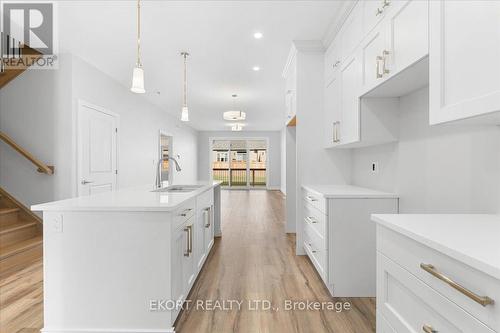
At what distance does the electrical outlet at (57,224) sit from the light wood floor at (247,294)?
73cm

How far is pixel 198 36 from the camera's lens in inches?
124

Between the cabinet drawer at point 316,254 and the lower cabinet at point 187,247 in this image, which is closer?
the lower cabinet at point 187,247

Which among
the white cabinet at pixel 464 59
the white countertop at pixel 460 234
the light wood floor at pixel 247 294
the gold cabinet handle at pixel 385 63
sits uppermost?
the gold cabinet handle at pixel 385 63

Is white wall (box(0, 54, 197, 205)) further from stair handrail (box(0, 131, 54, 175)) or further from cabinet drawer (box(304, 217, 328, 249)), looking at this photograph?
cabinet drawer (box(304, 217, 328, 249))

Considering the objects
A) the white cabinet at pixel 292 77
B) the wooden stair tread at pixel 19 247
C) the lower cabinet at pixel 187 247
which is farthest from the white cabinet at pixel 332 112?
the wooden stair tread at pixel 19 247

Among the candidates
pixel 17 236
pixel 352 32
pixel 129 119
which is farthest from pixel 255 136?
pixel 352 32

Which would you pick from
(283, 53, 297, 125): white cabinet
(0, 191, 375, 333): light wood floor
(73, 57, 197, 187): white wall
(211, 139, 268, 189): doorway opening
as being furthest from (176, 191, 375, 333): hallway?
(211, 139, 268, 189): doorway opening

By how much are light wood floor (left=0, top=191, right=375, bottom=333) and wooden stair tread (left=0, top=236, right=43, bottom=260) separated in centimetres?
24

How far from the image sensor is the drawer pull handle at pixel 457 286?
0.71 metres

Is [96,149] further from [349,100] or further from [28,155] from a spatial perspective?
[349,100]

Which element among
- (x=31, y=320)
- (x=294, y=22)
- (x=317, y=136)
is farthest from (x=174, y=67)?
(x=31, y=320)

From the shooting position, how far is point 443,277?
2.76 feet

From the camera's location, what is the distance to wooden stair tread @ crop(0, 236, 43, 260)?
2938mm

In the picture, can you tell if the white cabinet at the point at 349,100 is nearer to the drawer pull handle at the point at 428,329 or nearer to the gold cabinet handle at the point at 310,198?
the gold cabinet handle at the point at 310,198
